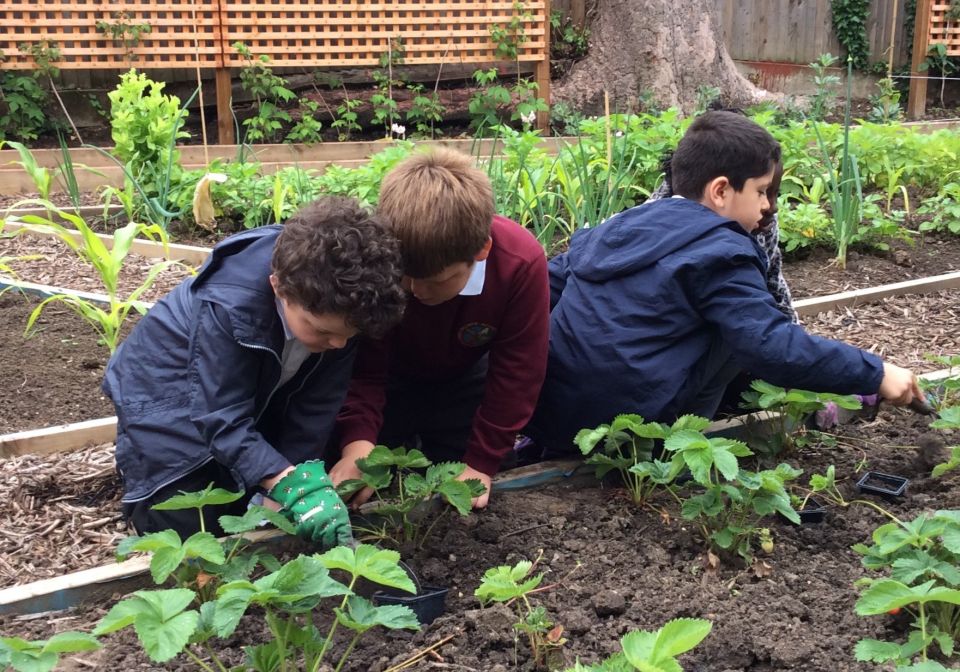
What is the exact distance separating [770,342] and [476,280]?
0.72 m

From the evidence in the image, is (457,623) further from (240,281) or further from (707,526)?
(240,281)

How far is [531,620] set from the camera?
5.63ft

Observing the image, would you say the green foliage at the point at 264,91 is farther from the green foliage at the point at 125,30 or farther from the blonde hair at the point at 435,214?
the blonde hair at the point at 435,214

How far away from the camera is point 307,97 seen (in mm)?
8844

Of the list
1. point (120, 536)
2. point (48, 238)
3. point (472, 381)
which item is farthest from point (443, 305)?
point (48, 238)

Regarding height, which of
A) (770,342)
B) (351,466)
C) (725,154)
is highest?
(725,154)

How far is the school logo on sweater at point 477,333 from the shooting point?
8.09ft

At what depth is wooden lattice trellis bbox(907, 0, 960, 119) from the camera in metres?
11.1

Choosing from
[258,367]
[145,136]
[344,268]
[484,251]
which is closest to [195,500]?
[258,367]

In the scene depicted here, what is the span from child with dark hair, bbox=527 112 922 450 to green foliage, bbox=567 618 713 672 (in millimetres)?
1108

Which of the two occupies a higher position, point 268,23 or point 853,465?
point 268,23

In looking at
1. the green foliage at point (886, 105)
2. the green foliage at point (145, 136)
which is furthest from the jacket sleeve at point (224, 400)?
the green foliage at point (886, 105)

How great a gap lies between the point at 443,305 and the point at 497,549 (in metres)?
0.63

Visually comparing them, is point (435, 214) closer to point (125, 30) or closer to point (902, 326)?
point (902, 326)
